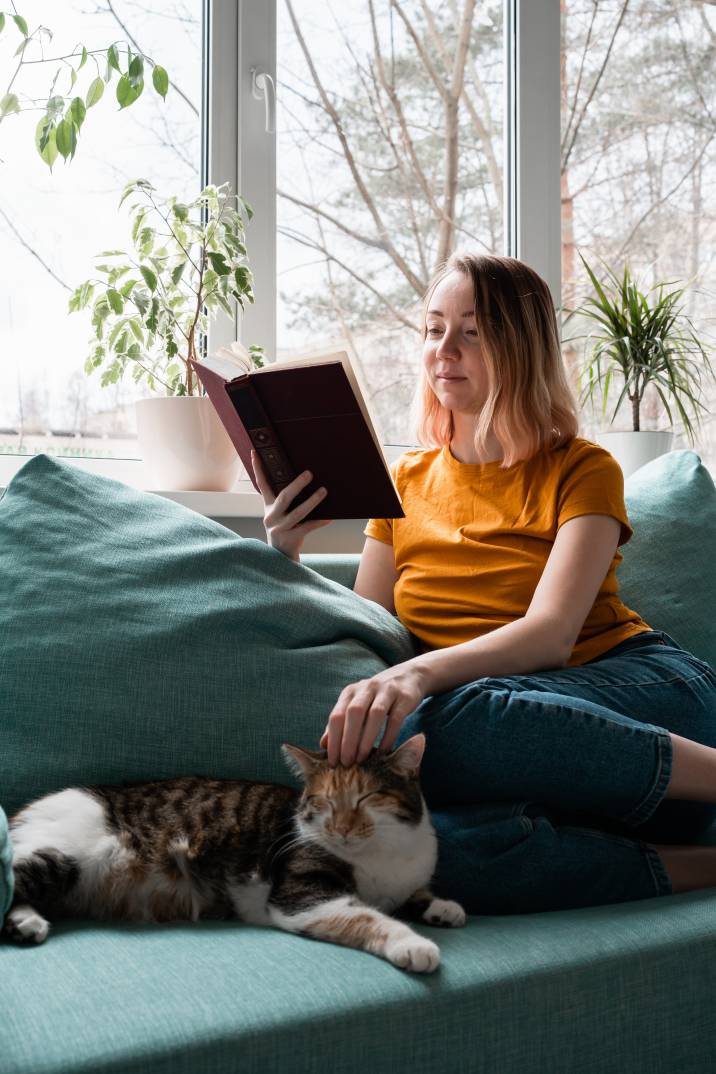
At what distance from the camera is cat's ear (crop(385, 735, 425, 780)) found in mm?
1201

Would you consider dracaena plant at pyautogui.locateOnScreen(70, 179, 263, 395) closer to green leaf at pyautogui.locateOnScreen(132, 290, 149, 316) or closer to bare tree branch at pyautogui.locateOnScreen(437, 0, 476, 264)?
green leaf at pyautogui.locateOnScreen(132, 290, 149, 316)

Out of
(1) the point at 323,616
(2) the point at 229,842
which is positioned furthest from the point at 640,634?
(2) the point at 229,842

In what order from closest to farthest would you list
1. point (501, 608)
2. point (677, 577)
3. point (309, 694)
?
point (309, 694) → point (501, 608) → point (677, 577)

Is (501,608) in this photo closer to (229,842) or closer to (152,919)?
(229,842)

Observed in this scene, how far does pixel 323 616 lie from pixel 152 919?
19.7 inches

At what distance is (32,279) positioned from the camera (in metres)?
2.13

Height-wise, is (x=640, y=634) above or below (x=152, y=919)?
above

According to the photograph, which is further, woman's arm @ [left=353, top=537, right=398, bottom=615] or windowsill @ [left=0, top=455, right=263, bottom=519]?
windowsill @ [left=0, top=455, right=263, bottom=519]

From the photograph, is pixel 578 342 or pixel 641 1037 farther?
pixel 578 342

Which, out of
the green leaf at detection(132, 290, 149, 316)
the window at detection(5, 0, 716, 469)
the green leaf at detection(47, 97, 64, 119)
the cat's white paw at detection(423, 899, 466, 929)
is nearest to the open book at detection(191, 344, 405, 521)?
the green leaf at detection(132, 290, 149, 316)

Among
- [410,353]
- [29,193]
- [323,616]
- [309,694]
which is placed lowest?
[309,694]

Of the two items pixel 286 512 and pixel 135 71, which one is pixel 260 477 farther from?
pixel 135 71

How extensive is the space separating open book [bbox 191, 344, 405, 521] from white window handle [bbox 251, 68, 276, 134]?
1039mm

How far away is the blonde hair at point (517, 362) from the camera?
5.41ft
